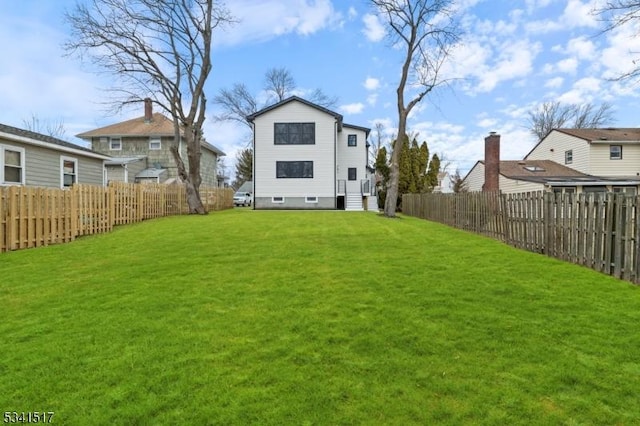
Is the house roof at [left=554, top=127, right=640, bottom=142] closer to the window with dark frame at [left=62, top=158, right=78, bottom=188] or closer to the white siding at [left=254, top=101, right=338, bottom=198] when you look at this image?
the white siding at [left=254, top=101, right=338, bottom=198]

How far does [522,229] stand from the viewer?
969 centimetres

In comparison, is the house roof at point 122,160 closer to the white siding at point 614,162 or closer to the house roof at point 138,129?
the house roof at point 138,129

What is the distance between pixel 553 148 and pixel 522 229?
94.9 ft

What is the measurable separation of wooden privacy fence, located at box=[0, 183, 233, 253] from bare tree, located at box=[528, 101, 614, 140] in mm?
46639

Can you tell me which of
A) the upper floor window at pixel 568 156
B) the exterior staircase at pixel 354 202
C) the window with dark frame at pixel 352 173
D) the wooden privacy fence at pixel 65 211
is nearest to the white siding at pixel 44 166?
the wooden privacy fence at pixel 65 211

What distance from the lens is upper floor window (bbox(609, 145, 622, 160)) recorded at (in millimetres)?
29391

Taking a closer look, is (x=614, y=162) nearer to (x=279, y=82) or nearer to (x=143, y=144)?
(x=279, y=82)

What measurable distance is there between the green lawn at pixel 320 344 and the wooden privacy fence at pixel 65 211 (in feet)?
11.0

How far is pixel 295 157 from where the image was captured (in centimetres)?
2916

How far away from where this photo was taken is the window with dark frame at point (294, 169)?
95.7ft

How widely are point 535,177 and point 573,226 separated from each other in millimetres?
22621

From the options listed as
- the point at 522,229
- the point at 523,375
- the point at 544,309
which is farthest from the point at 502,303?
the point at 522,229

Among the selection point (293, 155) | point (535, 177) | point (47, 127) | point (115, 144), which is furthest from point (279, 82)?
point (535, 177)

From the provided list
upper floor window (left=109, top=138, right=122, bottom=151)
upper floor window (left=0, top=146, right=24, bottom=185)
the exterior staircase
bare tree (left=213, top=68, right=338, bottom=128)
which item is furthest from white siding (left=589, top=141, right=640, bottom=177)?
upper floor window (left=109, top=138, right=122, bottom=151)
